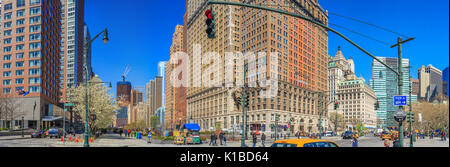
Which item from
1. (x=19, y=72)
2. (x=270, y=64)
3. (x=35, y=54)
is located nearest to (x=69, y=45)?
(x=19, y=72)

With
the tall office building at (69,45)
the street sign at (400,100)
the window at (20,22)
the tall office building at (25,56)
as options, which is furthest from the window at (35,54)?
the street sign at (400,100)

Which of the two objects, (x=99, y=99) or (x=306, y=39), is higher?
(x=306, y=39)

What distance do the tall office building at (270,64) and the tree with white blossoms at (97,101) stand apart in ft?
161

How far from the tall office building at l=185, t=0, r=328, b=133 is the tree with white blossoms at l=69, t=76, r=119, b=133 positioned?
49.0 metres

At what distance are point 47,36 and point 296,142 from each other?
102300 millimetres

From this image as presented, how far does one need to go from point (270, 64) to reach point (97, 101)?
57207 mm

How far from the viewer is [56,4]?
11025cm

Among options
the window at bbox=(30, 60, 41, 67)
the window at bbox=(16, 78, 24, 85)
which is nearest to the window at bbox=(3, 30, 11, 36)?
the window at bbox=(30, 60, 41, 67)

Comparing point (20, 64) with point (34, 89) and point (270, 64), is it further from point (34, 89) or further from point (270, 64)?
point (270, 64)

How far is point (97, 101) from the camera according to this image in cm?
5569

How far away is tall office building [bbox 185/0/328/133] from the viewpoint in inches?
4072

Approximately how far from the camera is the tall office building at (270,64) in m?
103
